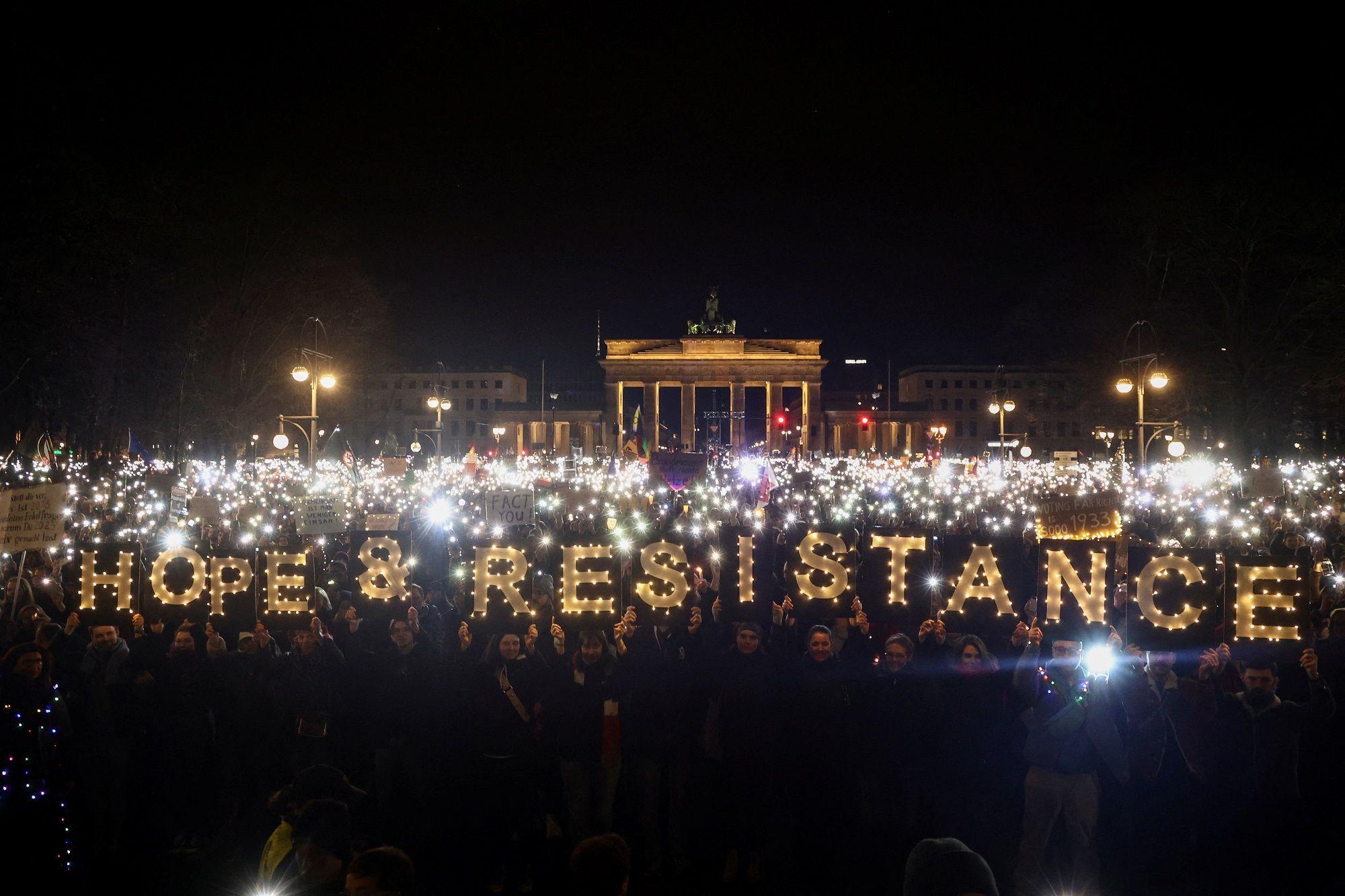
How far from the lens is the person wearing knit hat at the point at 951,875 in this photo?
2.98 m

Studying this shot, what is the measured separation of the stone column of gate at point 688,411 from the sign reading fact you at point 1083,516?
78.3m

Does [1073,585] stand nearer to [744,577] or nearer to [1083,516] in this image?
[744,577]

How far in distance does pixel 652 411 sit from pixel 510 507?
245ft

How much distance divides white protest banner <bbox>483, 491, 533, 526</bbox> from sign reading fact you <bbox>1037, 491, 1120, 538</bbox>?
6163mm

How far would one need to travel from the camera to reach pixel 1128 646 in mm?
7629

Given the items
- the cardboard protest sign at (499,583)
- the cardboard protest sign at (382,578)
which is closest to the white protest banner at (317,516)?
the cardboard protest sign at (382,578)

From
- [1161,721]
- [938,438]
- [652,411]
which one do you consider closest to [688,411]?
[652,411]

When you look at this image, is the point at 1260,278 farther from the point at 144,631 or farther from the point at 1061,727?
the point at 144,631

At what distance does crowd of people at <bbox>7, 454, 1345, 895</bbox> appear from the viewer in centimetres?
707

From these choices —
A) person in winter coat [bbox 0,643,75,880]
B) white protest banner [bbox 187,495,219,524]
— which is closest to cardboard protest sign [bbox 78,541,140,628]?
person in winter coat [bbox 0,643,75,880]

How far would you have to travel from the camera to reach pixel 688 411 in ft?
297

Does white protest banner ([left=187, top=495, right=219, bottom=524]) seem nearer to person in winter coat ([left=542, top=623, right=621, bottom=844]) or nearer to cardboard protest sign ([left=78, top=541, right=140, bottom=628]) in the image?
cardboard protest sign ([left=78, top=541, right=140, bottom=628])

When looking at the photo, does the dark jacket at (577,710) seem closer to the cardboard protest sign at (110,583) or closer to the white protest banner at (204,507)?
the cardboard protest sign at (110,583)

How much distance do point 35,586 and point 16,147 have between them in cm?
989
